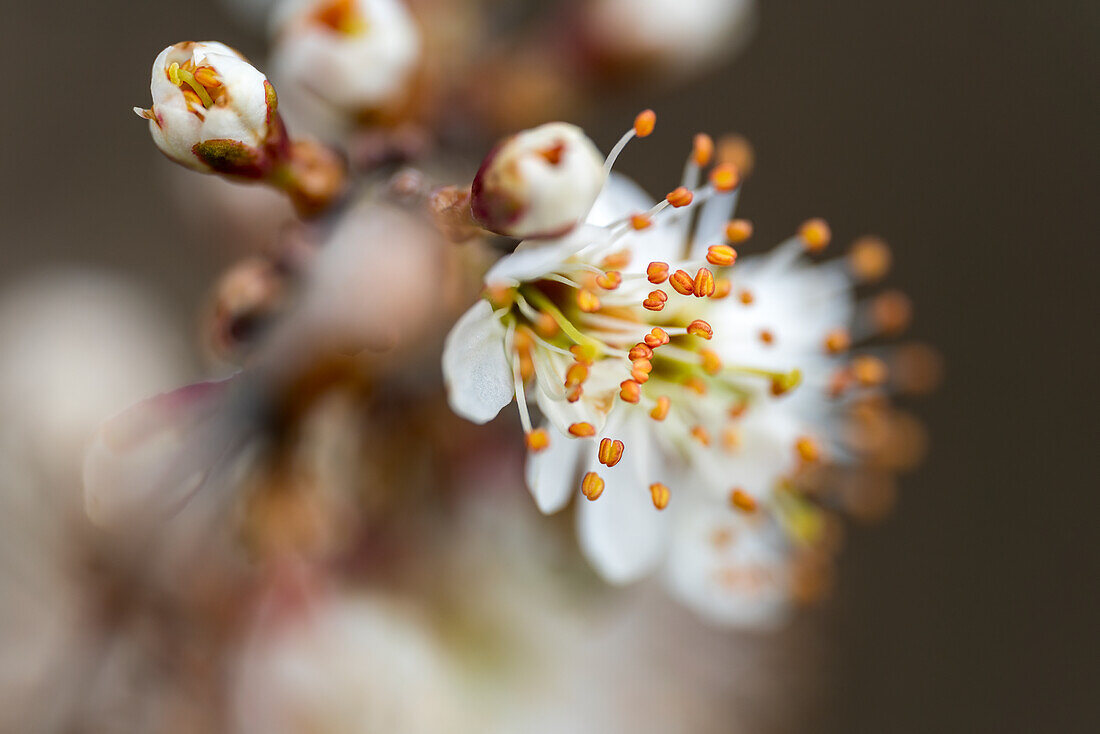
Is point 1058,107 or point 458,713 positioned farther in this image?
point 1058,107

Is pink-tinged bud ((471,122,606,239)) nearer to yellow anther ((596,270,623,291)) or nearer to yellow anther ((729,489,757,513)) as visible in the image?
yellow anther ((596,270,623,291))

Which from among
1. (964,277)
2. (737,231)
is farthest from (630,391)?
(964,277)

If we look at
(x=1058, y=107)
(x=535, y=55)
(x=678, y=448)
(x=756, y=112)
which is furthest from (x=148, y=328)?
(x=1058, y=107)

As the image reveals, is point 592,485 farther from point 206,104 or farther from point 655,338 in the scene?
point 206,104

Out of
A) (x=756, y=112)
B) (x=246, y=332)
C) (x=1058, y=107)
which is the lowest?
(x=246, y=332)

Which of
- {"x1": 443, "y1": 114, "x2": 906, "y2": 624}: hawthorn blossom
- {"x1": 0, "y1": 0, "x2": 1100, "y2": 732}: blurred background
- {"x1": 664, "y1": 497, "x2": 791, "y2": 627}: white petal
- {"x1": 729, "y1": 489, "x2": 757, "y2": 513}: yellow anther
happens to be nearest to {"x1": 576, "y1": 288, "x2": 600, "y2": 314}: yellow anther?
{"x1": 443, "y1": 114, "x2": 906, "y2": 624}: hawthorn blossom

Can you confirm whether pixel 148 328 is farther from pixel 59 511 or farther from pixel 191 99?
pixel 191 99

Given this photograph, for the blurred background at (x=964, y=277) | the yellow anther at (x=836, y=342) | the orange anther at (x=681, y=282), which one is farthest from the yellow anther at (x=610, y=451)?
the blurred background at (x=964, y=277)
